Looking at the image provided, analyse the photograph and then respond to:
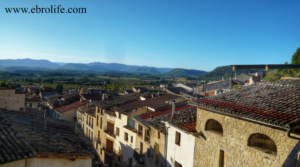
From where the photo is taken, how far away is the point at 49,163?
346 inches

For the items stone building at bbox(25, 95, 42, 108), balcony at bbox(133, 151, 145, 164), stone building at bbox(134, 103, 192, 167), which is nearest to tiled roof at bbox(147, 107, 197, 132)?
stone building at bbox(134, 103, 192, 167)

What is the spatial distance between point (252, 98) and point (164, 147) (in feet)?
23.0

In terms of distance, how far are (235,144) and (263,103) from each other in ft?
6.33

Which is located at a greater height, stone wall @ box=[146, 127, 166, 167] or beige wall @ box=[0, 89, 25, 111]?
beige wall @ box=[0, 89, 25, 111]

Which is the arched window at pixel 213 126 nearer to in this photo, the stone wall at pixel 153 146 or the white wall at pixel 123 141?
the stone wall at pixel 153 146

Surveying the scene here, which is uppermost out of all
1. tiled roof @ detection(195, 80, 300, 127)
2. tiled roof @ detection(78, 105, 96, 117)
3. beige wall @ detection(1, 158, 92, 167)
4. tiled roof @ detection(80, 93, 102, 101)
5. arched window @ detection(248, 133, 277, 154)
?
tiled roof @ detection(195, 80, 300, 127)

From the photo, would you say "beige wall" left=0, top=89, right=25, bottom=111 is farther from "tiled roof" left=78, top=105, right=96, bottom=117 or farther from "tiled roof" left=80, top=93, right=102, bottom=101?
"tiled roof" left=80, top=93, right=102, bottom=101

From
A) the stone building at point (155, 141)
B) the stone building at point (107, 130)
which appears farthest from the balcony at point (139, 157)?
the stone building at point (107, 130)

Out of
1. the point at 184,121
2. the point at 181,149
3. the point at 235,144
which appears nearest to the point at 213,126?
the point at 235,144

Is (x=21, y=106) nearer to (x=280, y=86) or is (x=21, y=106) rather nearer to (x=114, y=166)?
(x=114, y=166)

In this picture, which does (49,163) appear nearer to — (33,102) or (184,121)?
(184,121)

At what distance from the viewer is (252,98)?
33.0 ft

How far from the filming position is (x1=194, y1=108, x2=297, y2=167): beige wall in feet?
24.7

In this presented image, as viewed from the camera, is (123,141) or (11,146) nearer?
(11,146)
